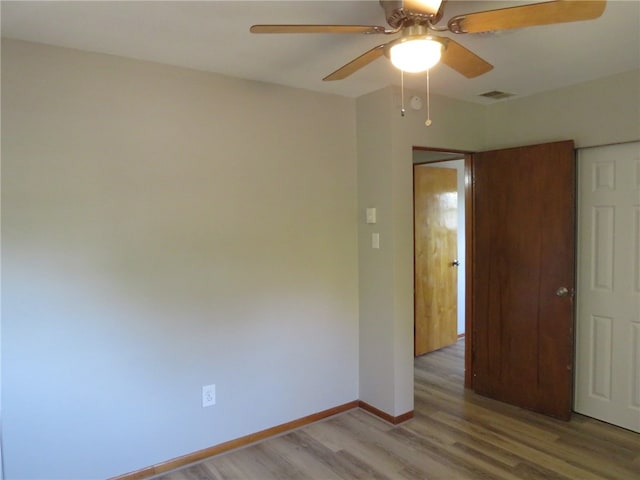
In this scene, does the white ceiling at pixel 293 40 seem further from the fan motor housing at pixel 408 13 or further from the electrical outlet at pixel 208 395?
the electrical outlet at pixel 208 395

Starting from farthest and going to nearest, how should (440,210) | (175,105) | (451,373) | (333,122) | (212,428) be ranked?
(440,210), (451,373), (333,122), (212,428), (175,105)

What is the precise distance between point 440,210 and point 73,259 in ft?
11.5

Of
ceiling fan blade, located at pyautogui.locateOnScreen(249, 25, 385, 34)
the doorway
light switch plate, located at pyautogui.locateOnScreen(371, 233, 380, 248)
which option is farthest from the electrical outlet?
the doorway

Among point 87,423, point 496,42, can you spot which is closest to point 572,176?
point 496,42

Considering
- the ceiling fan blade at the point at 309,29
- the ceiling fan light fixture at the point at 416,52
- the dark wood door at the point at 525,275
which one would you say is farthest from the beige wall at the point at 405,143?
the ceiling fan blade at the point at 309,29

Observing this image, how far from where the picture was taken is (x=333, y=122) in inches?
122

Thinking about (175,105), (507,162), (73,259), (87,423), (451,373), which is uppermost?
(175,105)

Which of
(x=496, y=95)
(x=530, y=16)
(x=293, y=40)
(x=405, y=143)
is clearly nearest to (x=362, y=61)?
(x=293, y=40)

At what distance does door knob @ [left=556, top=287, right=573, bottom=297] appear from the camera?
292 cm

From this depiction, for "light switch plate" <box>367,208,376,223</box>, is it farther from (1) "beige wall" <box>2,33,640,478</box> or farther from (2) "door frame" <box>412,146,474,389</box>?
(2) "door frame" <box>412,146,474,389</box>

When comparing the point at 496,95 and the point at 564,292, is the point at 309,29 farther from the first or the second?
Result: the point at 564,292

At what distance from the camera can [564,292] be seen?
9.66 feet

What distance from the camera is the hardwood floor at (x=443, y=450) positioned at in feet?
7.91

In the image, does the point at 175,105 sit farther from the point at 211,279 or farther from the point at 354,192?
the point at 354,192
